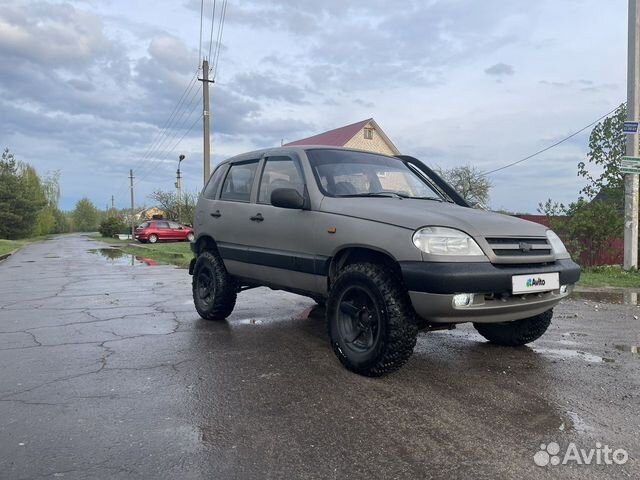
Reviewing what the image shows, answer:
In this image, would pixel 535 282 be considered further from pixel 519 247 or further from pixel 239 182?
pixel 239 182

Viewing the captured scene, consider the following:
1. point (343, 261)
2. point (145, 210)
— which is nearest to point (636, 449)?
point (343, 261)

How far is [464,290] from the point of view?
336cm

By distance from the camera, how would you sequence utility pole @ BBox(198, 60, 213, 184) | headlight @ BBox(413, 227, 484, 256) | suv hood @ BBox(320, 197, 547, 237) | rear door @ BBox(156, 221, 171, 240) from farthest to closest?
1. rear door @ BBox(156, 221, 171, 240)
2. utility pole @ BBox(198, 60, 213, 184)
3. suv hood @ BBox(320, 197, 547, 237)
4. headlight @ BBox(413, 227, 484, 256)

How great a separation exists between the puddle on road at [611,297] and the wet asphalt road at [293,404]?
2.11 metres

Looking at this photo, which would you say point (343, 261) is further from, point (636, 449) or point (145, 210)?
point (145, 210)

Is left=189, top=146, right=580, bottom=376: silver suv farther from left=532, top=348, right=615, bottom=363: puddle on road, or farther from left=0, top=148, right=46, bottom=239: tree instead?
left=0, top=148, right=46, bottom=239: tree

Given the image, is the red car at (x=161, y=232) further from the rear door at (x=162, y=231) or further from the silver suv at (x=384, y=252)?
the silver suv at (x=384, y=252)

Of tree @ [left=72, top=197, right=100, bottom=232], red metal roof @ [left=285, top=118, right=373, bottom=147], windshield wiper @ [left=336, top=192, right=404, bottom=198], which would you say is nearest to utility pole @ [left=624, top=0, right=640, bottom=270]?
windshield wiper @ [left=336, top=192, right=404, bottom=198]

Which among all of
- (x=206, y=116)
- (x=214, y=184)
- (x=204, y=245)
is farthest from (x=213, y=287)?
(x=206, y=116)

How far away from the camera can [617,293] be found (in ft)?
28.3

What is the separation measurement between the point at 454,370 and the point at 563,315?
325 cm

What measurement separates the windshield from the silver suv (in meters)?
0.01

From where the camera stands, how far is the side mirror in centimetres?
429

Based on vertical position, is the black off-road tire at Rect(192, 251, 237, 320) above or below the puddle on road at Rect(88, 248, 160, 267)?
above
